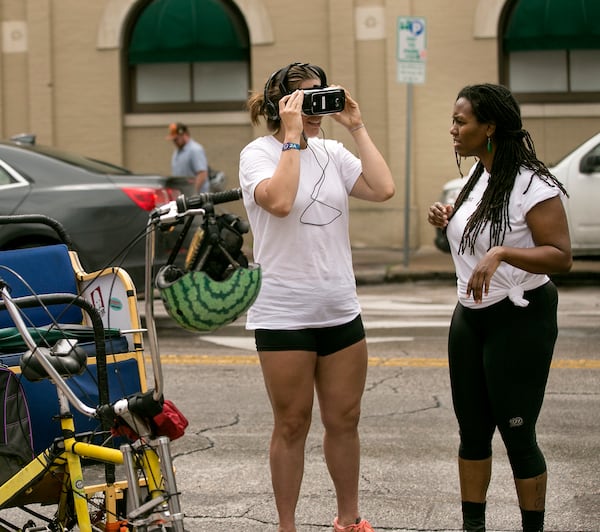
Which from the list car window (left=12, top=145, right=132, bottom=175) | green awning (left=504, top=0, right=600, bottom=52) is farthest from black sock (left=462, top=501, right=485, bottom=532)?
green awning (left=504, top=0, right=600, bottom=52)

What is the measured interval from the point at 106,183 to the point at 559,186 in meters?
6.61

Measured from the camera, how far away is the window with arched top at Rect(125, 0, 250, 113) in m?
18.3

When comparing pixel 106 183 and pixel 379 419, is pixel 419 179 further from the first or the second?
pixel 379 419

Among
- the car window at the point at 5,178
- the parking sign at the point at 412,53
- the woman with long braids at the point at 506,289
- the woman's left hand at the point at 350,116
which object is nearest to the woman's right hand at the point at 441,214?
the woman with long braids at the point at 506,289

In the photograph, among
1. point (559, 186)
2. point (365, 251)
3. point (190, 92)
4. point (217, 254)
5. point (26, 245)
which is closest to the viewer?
point (217, 254)

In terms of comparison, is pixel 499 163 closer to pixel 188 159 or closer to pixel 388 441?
pixel 388 441

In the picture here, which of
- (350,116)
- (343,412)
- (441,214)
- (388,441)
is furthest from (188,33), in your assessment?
(343,412)

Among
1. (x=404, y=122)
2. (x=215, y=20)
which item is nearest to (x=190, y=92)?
(x=215, y=20)

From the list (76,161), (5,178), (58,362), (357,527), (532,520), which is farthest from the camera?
(76,161)

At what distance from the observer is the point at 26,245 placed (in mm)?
9859

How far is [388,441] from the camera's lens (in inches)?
270

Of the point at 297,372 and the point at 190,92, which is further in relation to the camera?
the point at 190,92

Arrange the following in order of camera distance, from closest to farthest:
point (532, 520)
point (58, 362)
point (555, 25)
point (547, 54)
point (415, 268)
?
point (58, 362)
point (532, 520)
point (415, 268)
point (555, 25)
point (547, 54)

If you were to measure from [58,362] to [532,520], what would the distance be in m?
1.86
